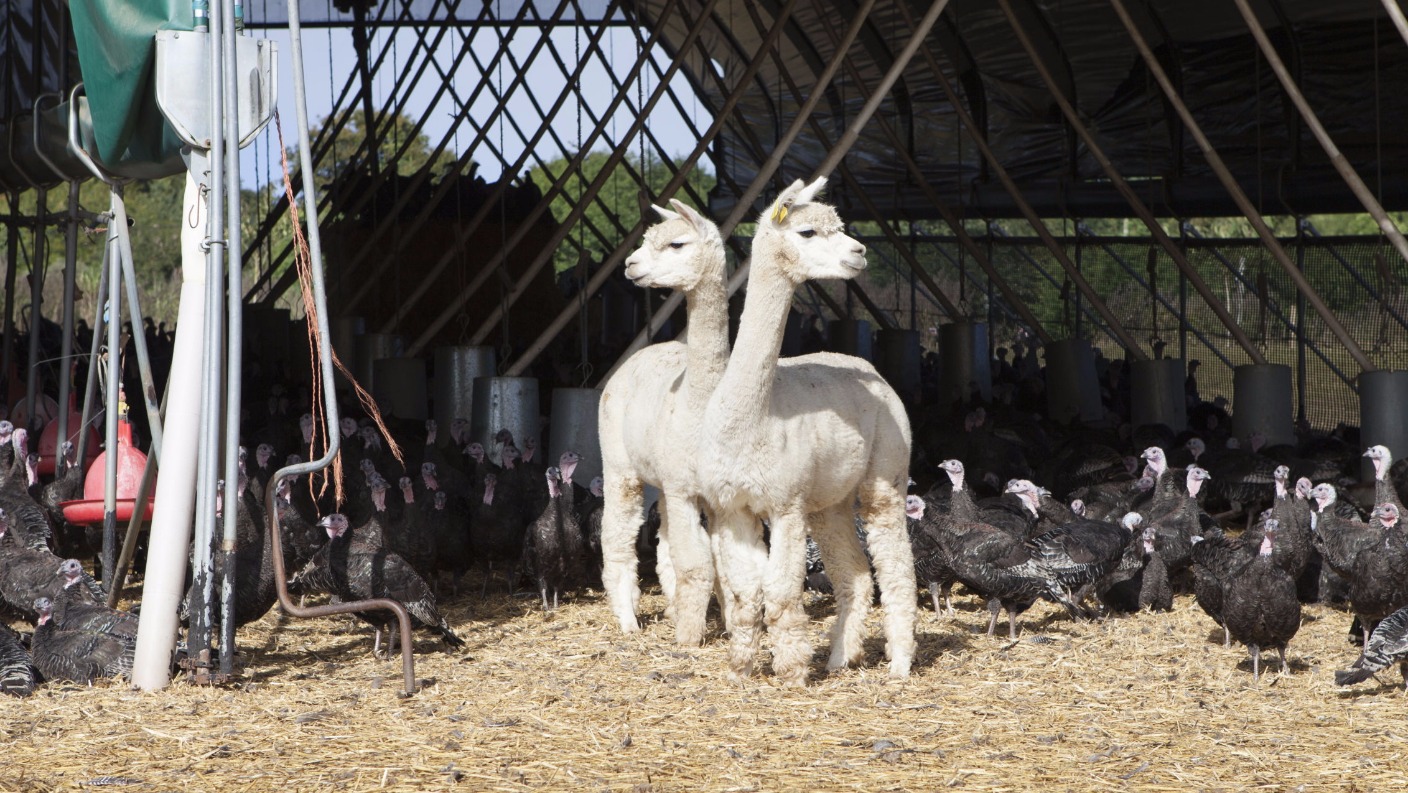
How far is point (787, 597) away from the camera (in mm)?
7145

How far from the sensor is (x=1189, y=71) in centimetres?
1964

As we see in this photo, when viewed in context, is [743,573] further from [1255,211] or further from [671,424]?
[1255,211]

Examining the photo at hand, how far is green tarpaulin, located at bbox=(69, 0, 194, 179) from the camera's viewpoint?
7125mm

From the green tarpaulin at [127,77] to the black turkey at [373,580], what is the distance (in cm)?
209

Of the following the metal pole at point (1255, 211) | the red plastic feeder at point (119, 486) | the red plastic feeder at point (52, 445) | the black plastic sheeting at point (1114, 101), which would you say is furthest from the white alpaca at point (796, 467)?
the black plastic sheeting at point (1114, 101)

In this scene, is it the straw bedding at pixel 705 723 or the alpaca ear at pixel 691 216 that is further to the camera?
the alpaca ear at pixel 691 216

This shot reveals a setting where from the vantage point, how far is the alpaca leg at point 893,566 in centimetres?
762

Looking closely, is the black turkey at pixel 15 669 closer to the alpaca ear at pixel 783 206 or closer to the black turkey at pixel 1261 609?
the alpaca ear at pixel 783 206

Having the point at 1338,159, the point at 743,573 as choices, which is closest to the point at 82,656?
the point at 743,573

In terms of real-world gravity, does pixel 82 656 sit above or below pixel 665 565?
below

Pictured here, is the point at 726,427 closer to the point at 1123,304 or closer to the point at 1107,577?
the point at 1107,577

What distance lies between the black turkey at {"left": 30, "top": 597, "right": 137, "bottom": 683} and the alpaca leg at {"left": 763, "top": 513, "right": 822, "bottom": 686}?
2919mm

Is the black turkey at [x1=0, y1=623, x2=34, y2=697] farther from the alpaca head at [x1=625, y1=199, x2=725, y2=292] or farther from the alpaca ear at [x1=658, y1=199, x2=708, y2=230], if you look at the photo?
the alpaca ear at [x1=658, y1=199, x2=708, y2=230]

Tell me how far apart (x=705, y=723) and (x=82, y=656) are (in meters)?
2.95
